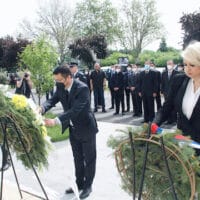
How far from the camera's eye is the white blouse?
3.16m

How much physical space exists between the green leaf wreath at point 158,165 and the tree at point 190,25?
16130mm

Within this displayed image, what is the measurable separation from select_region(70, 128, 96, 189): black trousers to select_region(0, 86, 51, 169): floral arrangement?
109 centimetres

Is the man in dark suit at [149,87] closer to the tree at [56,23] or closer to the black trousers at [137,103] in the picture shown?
the black trousers at [137,103]

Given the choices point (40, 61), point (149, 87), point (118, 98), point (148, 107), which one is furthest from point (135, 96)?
point (40, 61)

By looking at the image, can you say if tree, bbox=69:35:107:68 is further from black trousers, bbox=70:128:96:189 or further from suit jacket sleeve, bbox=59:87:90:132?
suit jacket sleeve, bbox=59:87:90:132

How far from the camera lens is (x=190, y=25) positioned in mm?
18609

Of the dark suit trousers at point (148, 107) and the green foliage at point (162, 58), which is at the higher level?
the green foliage at point (162, 58)

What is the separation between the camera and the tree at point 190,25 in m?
18.2

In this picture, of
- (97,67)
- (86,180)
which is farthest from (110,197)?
(97,67)

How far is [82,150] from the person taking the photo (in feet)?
16.6

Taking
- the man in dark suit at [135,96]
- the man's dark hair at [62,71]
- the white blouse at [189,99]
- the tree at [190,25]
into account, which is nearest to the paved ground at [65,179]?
→ the man's dark hair at [62,71]

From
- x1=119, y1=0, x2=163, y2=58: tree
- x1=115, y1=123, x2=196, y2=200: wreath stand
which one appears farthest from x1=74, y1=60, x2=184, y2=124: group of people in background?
x1=119, y1=0, x2=163, y2=58: tree

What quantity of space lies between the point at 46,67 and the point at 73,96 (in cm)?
808

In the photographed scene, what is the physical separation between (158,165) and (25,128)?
4.98ft
